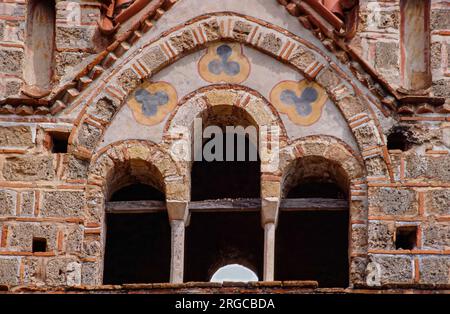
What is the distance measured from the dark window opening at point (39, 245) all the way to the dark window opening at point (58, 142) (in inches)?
39.9

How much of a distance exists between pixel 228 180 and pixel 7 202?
4.78 meters

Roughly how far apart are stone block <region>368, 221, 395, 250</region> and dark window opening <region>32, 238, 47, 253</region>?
3181mm

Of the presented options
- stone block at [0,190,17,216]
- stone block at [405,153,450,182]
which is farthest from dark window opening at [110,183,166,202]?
stone block at [405,153,450,182]

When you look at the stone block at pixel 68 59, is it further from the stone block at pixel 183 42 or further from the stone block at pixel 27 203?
the stone block at pixel 27 203

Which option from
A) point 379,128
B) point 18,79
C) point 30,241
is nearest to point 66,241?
point 30,241

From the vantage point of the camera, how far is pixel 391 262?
21547 millimetres

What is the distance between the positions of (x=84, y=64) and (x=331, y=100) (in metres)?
2.55

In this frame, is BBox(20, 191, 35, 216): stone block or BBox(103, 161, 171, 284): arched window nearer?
BBox(20, 191, 35, 216): stone block

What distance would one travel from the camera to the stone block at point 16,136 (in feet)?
73.3

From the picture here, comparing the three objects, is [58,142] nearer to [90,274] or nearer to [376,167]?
[90,274]

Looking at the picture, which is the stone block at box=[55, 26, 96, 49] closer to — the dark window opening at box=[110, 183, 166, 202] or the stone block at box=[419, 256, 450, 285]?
the dark window opening at box=[110, 183, 166, 202]

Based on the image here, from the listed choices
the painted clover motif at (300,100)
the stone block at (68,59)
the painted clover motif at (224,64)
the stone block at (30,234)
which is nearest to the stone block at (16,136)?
the stone block at (68,59)

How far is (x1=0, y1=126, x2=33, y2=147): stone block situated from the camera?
A: 2234 cm

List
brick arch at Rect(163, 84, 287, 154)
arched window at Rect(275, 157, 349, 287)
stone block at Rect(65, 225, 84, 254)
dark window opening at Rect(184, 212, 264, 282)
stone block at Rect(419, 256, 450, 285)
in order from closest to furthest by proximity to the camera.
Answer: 1. stone block at Rect(419, 256, 450, 285)
2. stone block at Rect(65, 225, 84, 254)
3. brick arch at Rect(163, 84, 287, 154)
4. arched window at Rect(275, 157, 349, 287)
5. dark window opening at Rect(184, 212, 264, 282)
